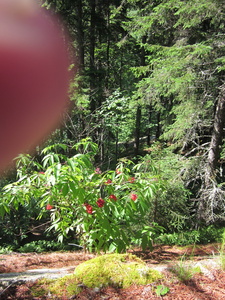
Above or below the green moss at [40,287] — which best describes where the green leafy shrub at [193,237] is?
below

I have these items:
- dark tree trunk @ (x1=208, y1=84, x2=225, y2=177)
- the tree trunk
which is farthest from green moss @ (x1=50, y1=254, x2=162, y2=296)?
dark tree trunk @ (x1=208, y1=84, x2=225, y2=177)

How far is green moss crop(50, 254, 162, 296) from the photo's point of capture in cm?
135

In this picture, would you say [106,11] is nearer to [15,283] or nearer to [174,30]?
[174,30]

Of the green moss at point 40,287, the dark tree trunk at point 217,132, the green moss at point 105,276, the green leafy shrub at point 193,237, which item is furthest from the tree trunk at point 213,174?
the green moss at point 40,287

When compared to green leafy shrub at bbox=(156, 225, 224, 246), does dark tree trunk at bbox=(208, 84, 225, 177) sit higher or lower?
higher

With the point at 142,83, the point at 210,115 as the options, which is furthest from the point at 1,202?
the point at 210,115

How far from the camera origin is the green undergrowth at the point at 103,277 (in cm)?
134

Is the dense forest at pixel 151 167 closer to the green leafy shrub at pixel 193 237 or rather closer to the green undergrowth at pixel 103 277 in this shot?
the green leafy shrub at pixel 193 237

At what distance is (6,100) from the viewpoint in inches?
88.7

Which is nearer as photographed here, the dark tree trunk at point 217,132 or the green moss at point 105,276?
the green moss at point 105,276

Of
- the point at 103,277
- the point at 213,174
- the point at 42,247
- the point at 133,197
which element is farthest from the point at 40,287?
the point at 213,174

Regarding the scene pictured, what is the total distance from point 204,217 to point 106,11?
924 cm

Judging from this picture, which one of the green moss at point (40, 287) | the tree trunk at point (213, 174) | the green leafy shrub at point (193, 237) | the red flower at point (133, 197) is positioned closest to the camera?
the green moss at point (40, 287)

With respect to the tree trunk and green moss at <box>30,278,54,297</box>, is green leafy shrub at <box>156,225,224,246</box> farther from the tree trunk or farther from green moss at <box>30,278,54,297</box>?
green moss at <box>30,278,54,297</box>
